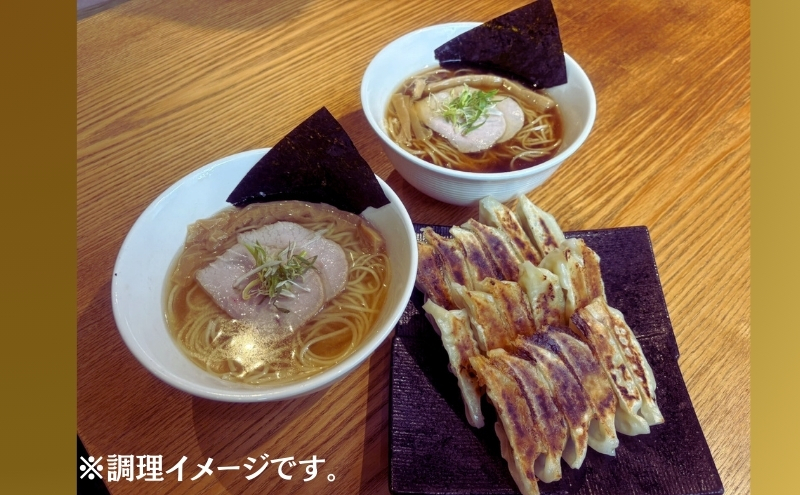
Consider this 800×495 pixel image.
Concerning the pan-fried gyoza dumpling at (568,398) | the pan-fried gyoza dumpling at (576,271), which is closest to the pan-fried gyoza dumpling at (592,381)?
the pan-fried gyoza dumpling at (568,398)

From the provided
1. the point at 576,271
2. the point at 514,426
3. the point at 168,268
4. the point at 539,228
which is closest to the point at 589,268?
the point at 576,271

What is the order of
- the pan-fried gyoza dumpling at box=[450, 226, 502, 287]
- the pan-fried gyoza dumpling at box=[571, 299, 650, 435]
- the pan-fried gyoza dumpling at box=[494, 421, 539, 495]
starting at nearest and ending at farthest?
the pan-fried gyoza dumpling at box=[494, 421, 539, 495] → the pan-fried gyoza dumpling at box=[571, 299, 650, 435] → the pan-fried gyoza dumpling at box=[450, 226, 502, 287]

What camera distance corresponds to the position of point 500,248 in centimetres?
160

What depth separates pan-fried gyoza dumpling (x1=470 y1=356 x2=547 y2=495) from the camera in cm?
125

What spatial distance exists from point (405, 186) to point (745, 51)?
1867 millimetres

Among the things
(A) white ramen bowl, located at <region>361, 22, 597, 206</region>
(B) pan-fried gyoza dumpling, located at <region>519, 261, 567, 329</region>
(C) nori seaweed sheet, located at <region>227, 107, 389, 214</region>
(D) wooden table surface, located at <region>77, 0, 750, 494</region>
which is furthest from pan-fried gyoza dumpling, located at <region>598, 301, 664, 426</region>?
(C) nori seaweed sheet, located at <region>227, 107, 389, 214</region>

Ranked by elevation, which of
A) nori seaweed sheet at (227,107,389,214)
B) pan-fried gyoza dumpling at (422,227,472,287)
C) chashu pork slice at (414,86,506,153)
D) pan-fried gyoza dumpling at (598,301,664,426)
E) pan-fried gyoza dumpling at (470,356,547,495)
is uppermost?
nori seaweed sheet at (227,107,389,214)

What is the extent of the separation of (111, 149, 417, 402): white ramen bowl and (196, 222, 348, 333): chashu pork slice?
129mm

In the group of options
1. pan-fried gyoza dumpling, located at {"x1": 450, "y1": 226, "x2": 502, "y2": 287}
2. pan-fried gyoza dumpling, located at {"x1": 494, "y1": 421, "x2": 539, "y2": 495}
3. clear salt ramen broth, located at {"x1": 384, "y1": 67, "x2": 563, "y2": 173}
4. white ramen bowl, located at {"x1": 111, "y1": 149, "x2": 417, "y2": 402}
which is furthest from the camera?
clear salt ramen broth, located at {"x1": 384, "y1": 67, "x2": 563, "y2": 173}

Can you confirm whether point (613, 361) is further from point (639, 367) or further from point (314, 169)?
point (314, 169)

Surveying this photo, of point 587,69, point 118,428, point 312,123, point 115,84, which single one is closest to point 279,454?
point 118,428

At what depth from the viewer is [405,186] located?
196 cm

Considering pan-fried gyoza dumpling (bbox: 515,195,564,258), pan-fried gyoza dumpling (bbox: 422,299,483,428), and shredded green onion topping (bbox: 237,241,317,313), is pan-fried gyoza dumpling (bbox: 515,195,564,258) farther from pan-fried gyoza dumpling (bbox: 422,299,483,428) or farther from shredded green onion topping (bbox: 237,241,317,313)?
shredded green onion topping (bbox: 237,241,317,313)

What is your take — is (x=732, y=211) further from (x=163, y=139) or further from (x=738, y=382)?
(x=163, y=139)
